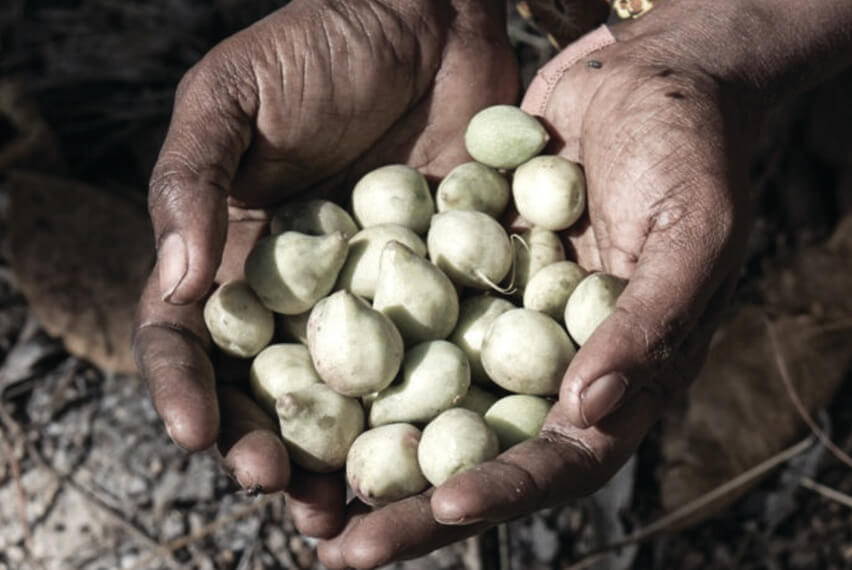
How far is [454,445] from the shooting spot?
62.5 inches

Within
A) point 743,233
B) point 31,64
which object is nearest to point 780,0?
point 743,233

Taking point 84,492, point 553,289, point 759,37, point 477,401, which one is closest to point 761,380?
point 759,37

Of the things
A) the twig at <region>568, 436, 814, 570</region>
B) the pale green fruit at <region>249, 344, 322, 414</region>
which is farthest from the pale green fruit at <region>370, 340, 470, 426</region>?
the twig at <region>568, 436, 814, 570</region>

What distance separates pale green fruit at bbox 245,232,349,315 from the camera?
1.86 metres

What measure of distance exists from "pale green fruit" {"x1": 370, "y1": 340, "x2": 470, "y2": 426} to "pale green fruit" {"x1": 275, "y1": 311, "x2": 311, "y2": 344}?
228 mm

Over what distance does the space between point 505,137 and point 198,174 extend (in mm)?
666

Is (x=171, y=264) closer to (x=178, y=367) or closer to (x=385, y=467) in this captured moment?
(x=178, y=367)

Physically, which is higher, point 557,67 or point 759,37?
point 759,37

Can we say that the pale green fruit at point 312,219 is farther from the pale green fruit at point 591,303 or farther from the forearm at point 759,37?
the forearm at point 759,37

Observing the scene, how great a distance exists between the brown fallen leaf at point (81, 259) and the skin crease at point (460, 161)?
98cm

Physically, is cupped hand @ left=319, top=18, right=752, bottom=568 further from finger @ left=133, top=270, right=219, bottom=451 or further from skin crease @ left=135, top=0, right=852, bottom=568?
finger @ left=133, top=270, right=219, bottom=451

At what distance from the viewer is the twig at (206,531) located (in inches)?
101

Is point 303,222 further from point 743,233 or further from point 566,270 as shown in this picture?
point 743,233

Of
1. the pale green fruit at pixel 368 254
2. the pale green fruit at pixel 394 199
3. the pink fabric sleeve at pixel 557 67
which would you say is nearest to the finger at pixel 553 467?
the pale green fruit at pixel 368 254
